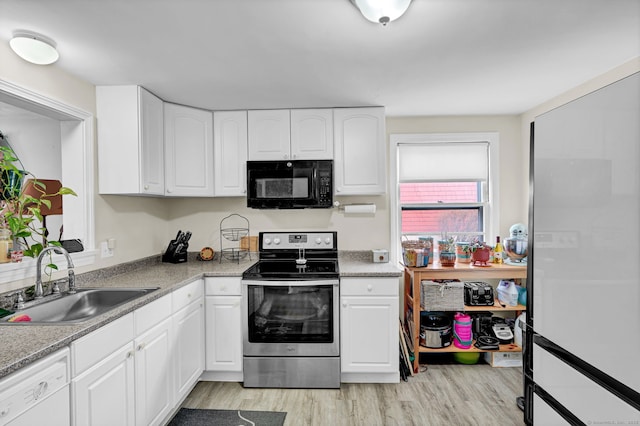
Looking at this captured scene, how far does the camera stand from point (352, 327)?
2.62m

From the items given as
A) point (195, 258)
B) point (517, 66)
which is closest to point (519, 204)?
point (517, 66)

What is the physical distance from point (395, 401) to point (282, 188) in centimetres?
184

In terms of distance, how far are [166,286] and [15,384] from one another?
3.46ft

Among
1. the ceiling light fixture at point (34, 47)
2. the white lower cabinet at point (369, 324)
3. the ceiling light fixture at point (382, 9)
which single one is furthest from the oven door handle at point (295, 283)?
the ceiling light fixture at point (34, 47)

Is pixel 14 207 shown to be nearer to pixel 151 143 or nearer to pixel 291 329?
pixel 151 143

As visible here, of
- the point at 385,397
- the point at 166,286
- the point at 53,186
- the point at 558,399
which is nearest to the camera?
the point at 558,399

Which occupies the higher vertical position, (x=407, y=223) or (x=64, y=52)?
(x=64, y=52)

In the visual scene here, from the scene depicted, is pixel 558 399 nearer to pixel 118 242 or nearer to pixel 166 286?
pixel 166 286

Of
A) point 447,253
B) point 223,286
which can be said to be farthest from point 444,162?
point 223,286

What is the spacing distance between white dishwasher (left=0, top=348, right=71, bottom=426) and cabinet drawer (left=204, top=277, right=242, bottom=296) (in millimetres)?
1309

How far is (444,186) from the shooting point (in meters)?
3.40

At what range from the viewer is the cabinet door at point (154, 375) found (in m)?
1.84

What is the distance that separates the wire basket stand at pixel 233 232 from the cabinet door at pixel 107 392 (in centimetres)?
159

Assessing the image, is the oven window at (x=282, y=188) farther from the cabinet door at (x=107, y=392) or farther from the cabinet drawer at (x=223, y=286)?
the cabinet door at (x=107, y=392)
